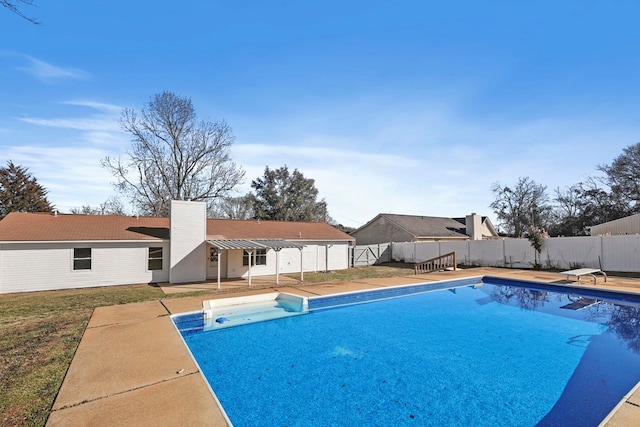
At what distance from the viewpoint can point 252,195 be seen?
3869 cm

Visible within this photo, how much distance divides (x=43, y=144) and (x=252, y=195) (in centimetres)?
2335

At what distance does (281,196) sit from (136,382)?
110ft

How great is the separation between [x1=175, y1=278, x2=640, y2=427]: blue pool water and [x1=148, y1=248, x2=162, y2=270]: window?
8.90 m

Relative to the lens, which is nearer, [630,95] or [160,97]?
[630,95]

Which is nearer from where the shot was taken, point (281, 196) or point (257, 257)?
point (257, 257)

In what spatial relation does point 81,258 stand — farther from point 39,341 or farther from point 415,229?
point 415,229

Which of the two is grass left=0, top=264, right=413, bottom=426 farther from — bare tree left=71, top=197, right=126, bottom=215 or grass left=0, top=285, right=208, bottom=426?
bare tree left=71, top=197, right=126, bottom=215

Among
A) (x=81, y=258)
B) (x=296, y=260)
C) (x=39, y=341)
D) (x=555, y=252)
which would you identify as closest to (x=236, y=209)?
(x=296, y=260)

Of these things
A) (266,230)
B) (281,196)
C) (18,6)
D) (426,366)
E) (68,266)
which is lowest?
(426,366)

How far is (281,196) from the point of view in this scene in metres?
38.1

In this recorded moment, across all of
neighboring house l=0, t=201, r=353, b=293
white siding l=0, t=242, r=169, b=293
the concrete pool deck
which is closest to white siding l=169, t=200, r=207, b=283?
neighboring house l=0, t=201, r=353, b=293

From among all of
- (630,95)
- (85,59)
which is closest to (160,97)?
(85,59)

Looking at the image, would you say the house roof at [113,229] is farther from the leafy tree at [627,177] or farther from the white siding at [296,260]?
the leafy tree at [627,177]

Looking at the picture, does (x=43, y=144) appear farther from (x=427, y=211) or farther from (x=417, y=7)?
(x=427, y=211)
